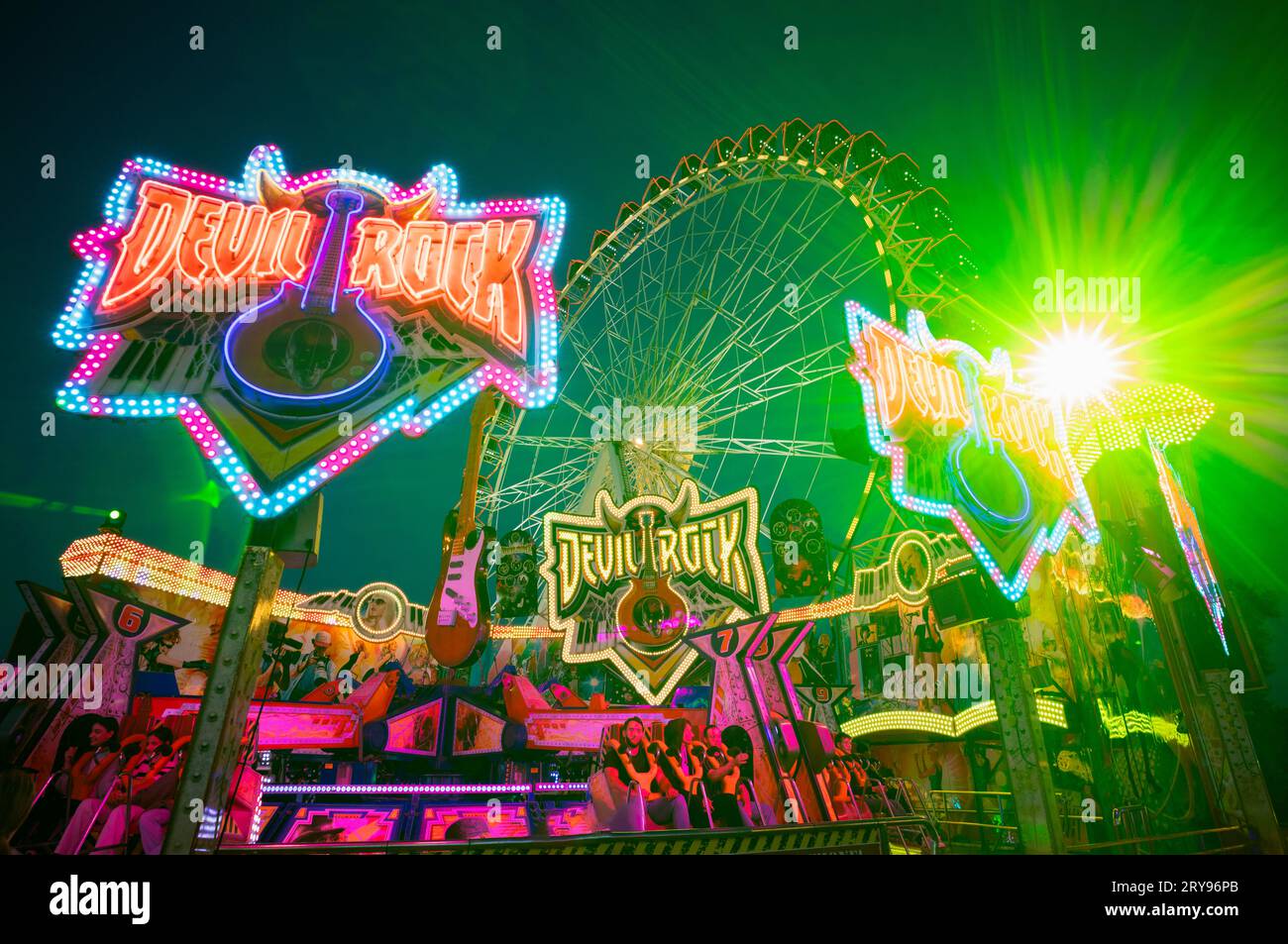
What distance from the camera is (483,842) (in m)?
5.07

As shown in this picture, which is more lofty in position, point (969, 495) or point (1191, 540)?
point (969, 495)

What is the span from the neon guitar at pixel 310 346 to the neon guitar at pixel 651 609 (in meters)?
6.80

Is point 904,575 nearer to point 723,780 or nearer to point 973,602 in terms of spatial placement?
point 723,780

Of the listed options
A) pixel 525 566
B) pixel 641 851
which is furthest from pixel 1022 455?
pixel 525 566

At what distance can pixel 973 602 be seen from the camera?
8.13 m

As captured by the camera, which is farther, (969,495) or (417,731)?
(417,731)

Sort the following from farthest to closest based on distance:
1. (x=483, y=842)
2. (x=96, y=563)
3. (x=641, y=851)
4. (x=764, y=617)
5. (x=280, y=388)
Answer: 1. (x=96, y=563)
2. (x=764, y=617)
3. (x=280, y=388)
4. (x=641, y=851)
5. (x=483, y=842)

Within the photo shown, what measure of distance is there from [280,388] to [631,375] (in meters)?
16.5

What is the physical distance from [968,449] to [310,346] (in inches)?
314

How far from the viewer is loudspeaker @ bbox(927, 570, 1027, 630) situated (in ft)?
26.3

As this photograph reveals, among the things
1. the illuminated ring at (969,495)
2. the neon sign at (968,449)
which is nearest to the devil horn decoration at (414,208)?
the neon sign at (968,449)

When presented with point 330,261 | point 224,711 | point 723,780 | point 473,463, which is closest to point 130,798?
point 224,711
